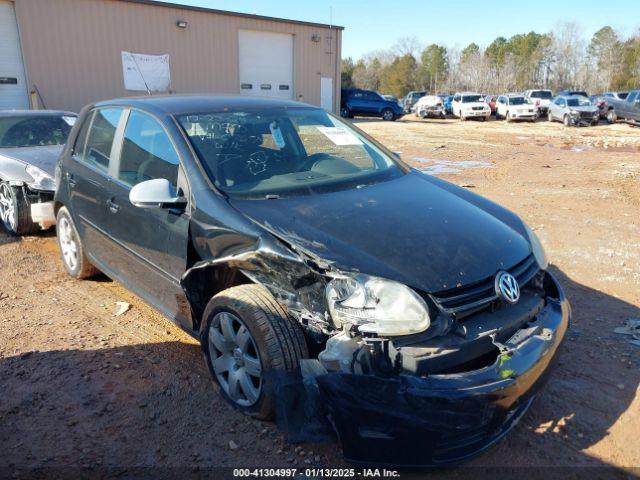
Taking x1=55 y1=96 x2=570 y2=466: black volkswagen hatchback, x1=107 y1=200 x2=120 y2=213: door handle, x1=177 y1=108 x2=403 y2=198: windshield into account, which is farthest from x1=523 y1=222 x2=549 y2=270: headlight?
x1=107 y1=200 x2=120 y2=213: door handle

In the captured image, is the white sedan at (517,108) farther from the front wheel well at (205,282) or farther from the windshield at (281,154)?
the front wheel well at (205,282)

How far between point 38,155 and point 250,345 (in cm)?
511

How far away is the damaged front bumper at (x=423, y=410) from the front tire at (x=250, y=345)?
36cm

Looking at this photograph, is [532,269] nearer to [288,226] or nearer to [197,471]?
[288,226]

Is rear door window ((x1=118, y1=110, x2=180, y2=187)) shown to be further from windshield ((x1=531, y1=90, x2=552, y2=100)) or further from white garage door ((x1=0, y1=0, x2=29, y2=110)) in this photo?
windshield ((x1=531, y1=90, x2=552, y2=100))

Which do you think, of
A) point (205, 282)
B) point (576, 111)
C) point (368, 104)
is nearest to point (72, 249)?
point (205, 282)

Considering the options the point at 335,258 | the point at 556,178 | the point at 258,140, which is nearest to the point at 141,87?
the point at 556,178

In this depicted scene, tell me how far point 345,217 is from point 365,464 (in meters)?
1.26

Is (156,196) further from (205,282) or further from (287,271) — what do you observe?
(287,271)

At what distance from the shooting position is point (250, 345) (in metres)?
2.78

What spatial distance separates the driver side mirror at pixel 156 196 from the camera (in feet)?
9.98

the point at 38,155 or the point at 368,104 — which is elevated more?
the point at 38,155

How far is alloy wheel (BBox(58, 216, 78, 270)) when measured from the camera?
15.8 ft

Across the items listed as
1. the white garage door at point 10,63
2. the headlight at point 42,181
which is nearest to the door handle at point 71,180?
the headlight at point 42,181
